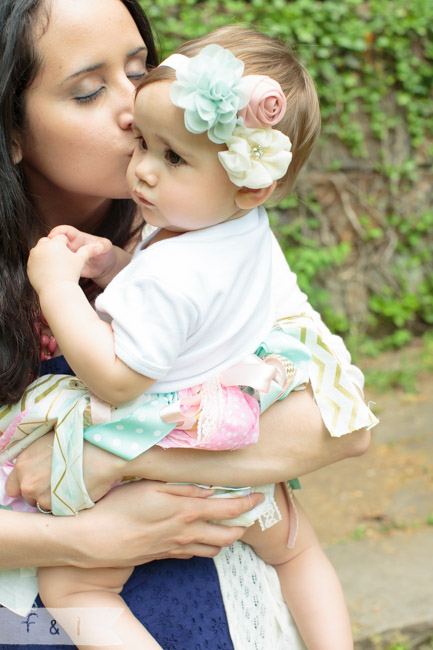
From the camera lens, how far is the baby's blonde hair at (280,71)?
4.87 ft

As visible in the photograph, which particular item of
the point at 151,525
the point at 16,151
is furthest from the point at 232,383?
the point at 16,151

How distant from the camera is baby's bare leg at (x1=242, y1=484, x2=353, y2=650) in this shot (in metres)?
1.81

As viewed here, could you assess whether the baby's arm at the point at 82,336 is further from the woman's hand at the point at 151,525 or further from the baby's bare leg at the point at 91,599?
the baby's bare leg at the point at 91,599

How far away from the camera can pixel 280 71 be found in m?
1.50

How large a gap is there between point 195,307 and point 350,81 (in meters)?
4.37

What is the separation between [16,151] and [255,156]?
67 cm

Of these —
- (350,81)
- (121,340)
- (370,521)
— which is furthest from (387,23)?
(121,340)

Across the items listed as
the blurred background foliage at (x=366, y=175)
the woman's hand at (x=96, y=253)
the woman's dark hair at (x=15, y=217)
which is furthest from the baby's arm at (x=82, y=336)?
the blurred background foliage at (x=366, y=175)

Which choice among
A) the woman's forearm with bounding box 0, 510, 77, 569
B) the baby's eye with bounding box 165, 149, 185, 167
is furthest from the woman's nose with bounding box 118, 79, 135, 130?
the woman's forearm with bounding box 0, 510, 77, 569

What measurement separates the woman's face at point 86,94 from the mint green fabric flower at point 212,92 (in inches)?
14.0

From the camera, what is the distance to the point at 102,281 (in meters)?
1.85

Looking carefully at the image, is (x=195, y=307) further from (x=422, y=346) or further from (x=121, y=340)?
(x=422, y=346)

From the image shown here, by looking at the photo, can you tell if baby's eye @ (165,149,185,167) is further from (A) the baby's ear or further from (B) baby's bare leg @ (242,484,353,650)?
(B) baby's bare leg @ (242,484,353,650)

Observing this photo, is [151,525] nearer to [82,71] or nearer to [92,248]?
[92,248]
